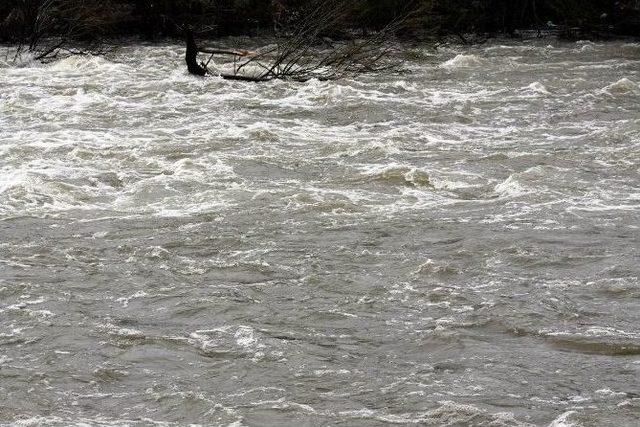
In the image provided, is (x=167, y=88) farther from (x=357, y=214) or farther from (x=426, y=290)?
(x=426, y=290)

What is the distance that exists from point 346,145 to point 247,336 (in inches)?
249

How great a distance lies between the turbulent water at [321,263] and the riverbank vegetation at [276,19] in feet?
22.7

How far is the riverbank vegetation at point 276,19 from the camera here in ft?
73.2

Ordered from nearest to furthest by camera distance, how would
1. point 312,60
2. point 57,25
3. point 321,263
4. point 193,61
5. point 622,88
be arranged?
point 321,263, point 622,88, point 193,61, point 312,60, point 57,25

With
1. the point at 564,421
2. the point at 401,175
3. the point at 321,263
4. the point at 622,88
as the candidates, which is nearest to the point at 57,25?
the point at 622,88

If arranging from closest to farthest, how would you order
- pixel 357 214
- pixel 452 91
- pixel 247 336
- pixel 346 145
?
pixel 247 336
pixel 357 214
pixel 346 145
pixel 452 91

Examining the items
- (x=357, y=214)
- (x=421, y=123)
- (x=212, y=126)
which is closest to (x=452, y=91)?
(x=421, y=123)

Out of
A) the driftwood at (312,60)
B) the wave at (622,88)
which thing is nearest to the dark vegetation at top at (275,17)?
the driftwood at (312,60)

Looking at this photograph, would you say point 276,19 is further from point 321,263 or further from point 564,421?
point 564,421

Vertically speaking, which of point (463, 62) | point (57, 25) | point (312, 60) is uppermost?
point (57, 25)

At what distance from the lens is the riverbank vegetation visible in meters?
22.3

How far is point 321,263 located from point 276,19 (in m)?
16.9

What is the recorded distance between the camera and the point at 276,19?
80.7 ft

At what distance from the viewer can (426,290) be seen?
25.5ft
